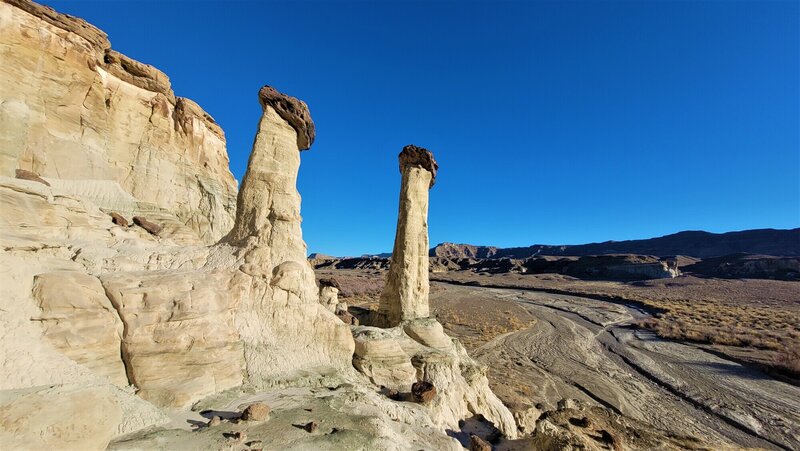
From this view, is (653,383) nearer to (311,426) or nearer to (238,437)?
(311,426)

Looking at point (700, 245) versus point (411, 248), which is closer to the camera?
point (411, 248)

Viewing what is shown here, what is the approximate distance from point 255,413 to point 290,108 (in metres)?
7.93

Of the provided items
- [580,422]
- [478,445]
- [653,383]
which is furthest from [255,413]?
[653,383]

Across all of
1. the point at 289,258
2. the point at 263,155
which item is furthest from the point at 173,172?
the point at 289,258

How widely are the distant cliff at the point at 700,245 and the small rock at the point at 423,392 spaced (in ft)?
472

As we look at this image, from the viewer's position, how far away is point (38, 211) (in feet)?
22.7

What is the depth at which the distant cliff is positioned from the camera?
11012cm

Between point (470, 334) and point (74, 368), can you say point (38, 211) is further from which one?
point (470, 334)

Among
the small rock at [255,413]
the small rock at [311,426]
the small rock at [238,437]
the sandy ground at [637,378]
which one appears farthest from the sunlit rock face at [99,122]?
the sandy ground at [637,378]

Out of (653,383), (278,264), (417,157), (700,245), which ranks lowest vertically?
(653,383)

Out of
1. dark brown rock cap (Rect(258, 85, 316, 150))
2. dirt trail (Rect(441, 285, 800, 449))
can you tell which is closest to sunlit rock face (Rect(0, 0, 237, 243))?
dark brown rock cap (Rect(258, 85, 316, 150))

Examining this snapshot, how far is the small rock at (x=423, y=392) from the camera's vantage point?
8047 mm

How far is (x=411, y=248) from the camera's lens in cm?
1387

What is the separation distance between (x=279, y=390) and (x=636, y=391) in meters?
18.2
